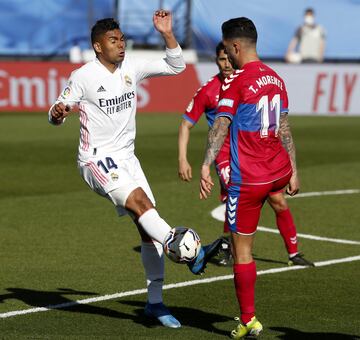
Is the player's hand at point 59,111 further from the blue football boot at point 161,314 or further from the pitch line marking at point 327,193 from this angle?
the pitch line marking at point 327,193

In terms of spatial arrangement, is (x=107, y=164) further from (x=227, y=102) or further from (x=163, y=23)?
(x=227, y=102)

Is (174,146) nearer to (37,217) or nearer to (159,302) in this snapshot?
(37,217)

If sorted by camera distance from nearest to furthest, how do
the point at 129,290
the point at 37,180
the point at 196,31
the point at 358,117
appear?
the point at 129,290 → the point at 37,180 → the point at 358,117 → the point at 196,31

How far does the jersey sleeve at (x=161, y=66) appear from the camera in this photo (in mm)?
9273

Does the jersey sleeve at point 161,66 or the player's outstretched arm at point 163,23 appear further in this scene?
the jersey sleeve at point 161,66

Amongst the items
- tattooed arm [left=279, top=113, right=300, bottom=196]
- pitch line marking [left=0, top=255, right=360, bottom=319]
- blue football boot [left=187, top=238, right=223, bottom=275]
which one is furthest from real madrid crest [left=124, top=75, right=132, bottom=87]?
pitch line marking [left=0, top=255, right=360, bottom=319]

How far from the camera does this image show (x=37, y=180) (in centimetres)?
1838

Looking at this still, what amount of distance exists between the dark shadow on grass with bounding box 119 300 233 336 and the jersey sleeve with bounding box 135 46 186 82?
194 centimetres

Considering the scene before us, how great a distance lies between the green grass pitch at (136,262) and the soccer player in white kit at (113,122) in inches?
22.3

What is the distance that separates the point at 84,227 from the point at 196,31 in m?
26.3

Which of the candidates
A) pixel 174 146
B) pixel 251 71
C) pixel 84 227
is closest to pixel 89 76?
pixel 251 71

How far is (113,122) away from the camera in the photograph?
9102mm

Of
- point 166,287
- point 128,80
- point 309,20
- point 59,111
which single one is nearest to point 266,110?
point 128,80

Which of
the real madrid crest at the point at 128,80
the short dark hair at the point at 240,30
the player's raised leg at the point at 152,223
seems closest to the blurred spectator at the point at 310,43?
the real madrid crest at the point at 128,80
